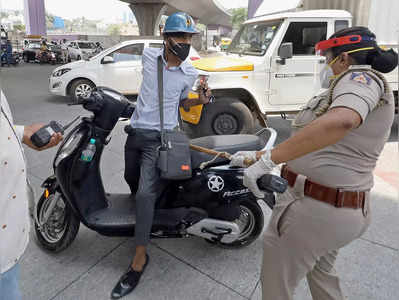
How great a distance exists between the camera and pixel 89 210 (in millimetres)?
2709

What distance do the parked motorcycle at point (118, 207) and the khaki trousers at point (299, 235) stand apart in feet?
2.78

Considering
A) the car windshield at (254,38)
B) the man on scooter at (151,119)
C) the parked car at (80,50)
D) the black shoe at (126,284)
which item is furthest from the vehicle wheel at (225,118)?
the parked car at (80,50)

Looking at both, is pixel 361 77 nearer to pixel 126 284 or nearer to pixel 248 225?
pixel 248 225

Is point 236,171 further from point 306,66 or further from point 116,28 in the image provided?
point 116,28

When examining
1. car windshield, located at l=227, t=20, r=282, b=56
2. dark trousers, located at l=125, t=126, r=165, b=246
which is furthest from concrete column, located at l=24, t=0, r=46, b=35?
dark trousers, located at l=125, t=126, r=165, b=246

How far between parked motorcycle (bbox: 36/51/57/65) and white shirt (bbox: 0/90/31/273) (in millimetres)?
25088

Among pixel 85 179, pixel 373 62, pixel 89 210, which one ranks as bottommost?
pixel 89 210

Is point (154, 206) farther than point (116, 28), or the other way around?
point (116, 28)

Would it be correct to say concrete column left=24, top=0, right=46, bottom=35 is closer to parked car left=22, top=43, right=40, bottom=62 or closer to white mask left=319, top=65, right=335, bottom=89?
parked car left=22, top=43, right=40, bottom=62

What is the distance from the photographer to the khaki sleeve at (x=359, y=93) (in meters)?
1.32

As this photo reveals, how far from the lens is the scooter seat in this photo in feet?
8.48

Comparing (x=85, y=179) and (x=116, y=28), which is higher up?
(x=116, y=28)

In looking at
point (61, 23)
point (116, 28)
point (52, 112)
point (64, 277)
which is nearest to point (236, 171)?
point (64, 277)

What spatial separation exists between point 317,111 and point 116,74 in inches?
324
